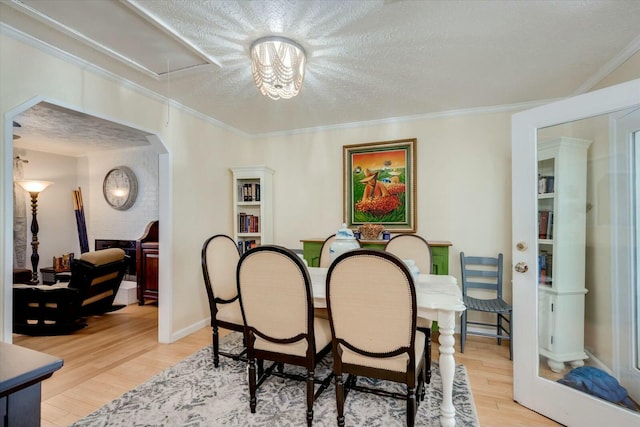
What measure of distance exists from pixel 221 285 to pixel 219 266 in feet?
0.55

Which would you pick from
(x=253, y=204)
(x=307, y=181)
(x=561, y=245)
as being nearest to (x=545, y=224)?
(x=561, y=245)

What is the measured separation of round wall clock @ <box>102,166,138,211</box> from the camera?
498 cm

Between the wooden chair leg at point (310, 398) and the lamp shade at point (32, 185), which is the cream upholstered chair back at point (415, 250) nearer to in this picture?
the wooden chair leg at point (310, 398)

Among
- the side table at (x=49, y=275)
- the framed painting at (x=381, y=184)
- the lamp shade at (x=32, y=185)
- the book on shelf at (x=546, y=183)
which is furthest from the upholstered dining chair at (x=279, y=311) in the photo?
the lamp shade at (x=32, y=185)

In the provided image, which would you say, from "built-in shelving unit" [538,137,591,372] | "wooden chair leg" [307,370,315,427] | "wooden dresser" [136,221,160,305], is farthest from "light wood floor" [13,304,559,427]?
"wooden chair leg" [307,370,315,427]

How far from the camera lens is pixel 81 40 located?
2.01 metres

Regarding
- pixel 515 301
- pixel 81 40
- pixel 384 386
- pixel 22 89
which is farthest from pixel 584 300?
pixel 22 89

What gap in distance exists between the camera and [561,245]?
6.73 ft

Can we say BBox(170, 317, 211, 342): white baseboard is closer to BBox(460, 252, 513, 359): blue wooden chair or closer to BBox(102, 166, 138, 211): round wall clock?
BBox(102, 166, 138, 211): round wall clock

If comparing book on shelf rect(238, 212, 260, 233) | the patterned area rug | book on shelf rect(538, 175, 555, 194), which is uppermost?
book on shelf rect(538, 175, 555, 194)

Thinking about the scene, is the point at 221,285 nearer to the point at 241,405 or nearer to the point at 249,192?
the point at 241,405

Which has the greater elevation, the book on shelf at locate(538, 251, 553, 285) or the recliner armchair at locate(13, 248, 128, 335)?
the book on shelf at locate(538, 251, 553, 285)

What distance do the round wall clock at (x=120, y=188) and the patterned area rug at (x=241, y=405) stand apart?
3.54 meters

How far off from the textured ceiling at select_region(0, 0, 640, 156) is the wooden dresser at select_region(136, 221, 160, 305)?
2442 millimetres
